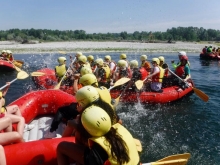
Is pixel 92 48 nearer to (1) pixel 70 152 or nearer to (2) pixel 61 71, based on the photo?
(2) pixel 61 71

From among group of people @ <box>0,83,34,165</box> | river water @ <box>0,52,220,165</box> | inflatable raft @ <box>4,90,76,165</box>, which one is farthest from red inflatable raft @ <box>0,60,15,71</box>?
group of people @ <box>0,83,34,165</box>

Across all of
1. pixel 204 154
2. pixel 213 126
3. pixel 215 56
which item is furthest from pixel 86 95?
pixel 215 56

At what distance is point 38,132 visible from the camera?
15.4 feet

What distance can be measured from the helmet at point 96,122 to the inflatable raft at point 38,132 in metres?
1.27

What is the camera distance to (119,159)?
2.40 metres

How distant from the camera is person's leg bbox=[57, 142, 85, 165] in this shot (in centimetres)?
282

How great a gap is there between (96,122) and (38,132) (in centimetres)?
274

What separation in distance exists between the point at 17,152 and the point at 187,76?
6.66m

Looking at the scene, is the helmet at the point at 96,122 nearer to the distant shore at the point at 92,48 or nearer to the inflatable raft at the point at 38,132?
the inflatable raft at the point at 38,132

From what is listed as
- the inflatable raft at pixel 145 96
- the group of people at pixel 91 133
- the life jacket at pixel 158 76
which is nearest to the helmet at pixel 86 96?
the group of people at pixel 91 133

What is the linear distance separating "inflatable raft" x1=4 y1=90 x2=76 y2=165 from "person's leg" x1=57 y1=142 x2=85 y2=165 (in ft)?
1.33

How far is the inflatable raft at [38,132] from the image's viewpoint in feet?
10.8

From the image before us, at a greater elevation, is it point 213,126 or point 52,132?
point 52,132

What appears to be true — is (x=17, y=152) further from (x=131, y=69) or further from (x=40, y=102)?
(x=131, y=69)
